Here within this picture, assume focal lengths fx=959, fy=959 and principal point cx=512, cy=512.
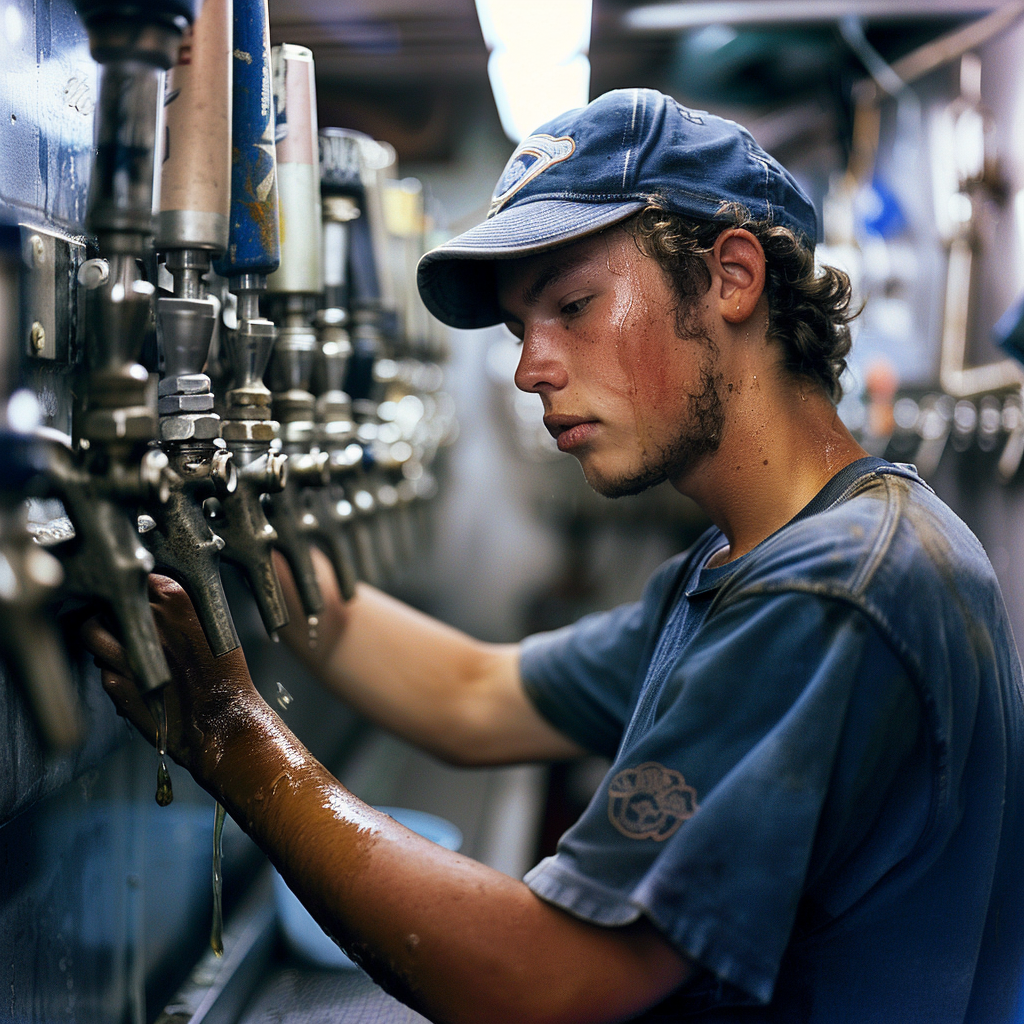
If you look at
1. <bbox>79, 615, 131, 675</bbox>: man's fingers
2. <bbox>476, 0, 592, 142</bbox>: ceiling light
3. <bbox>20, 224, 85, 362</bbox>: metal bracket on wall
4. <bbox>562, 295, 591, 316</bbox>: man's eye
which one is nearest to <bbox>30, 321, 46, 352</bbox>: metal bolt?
<bbox>20, 224, 85, 362</bbox>: metal bracket on wall

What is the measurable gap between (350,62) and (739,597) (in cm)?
208

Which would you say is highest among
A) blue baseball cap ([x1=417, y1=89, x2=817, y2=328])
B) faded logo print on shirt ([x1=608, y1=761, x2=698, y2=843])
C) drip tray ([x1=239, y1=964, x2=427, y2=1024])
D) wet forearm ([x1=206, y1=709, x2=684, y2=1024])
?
blue baseball cap ([x1=417, y1=89, x2=817, y2=328])

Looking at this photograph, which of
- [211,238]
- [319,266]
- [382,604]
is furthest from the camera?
[382,604]

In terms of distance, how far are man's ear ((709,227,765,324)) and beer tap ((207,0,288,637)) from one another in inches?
18.3

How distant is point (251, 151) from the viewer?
888 mm

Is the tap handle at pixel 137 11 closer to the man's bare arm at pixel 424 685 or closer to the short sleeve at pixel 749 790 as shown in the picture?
the short sleeve at pixel 749 790

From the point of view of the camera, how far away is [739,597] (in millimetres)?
829

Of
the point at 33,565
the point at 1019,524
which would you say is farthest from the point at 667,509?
the point at 33,565

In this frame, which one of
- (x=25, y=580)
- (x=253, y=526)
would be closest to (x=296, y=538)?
(x=253, y=526)

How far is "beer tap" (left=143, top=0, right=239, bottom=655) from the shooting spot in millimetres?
775

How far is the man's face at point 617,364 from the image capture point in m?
1.00

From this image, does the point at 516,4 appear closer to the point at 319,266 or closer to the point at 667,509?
the point at 319,266

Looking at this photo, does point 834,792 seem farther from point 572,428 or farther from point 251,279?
point 251,279

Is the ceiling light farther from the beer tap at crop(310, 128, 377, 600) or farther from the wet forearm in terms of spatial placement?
the wet forearm
